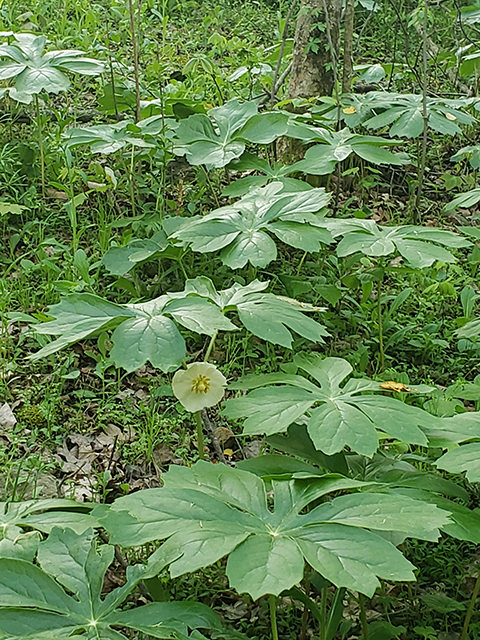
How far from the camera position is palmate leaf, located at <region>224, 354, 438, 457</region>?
5.07 feet

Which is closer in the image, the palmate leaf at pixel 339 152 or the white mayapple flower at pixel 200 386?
the white mayapple flower at pixel 200 386

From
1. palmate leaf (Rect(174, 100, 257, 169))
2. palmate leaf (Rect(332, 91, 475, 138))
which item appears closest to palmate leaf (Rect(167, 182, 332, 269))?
palmate leaf (Rect(174, 100, 257, 169))

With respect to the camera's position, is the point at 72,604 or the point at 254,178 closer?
the point at 72,604

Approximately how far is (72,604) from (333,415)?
698mm

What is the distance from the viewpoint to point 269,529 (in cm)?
129

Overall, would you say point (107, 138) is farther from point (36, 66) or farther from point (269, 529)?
point (269, 529)

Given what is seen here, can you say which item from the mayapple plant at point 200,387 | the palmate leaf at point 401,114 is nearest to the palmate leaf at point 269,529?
the mayapple plant at point 200,387

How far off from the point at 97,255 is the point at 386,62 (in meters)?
3.28

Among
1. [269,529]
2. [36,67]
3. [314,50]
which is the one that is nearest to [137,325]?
[269,529]

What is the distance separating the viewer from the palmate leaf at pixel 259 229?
2438 mm

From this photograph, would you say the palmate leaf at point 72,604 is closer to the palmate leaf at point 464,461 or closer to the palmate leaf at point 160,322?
the palmate leaf at point 160,322

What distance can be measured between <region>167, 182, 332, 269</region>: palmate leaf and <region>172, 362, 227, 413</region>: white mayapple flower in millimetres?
642

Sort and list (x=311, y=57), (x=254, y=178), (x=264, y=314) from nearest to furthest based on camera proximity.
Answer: (x=264, y=314) → (x=254, y=178) → (x=311, y=57)

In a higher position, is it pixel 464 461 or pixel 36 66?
pixel 36 66
